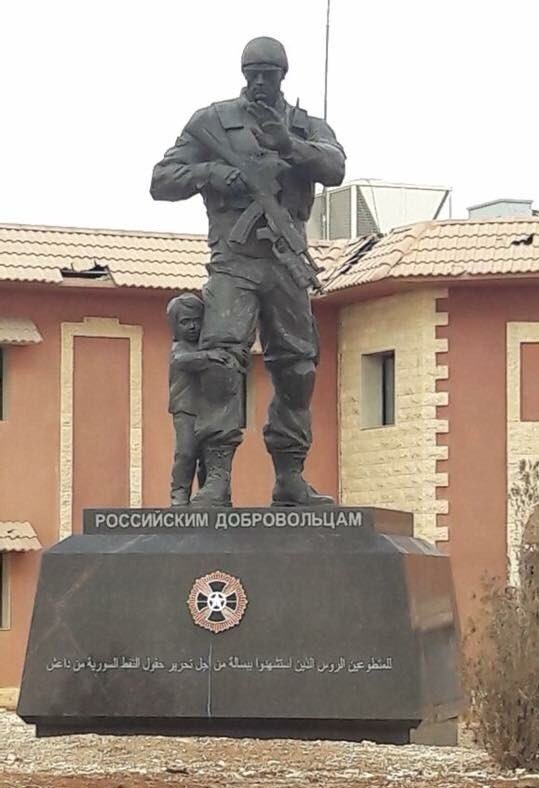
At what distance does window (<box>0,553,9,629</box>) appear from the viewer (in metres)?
29.0

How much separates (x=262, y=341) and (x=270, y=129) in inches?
59.7

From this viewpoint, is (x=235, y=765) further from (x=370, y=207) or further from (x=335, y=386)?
(x=370, y=207)

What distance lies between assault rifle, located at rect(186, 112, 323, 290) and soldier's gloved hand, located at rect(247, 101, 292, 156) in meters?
0.11

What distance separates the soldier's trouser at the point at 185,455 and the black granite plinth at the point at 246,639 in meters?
1.08

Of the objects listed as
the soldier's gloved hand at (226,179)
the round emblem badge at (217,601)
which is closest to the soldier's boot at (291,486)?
the round emblem badge at (217,601)

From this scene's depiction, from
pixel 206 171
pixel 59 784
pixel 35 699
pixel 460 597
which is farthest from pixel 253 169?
pixel 460 597

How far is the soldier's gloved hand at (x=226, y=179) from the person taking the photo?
14398 millimetres

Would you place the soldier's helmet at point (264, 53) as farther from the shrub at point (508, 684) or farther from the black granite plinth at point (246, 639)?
the shrub at point (508, 684)

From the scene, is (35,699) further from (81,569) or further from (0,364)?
(0,364)

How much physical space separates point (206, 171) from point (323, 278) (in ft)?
53.6

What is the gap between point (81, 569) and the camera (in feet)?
44.8

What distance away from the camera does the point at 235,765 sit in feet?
38.7

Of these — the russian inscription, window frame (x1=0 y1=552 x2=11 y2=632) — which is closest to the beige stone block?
window frame (x1=0 y1=552 x2=11 y2=632)

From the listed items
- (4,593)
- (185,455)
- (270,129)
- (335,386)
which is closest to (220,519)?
(185,455)
